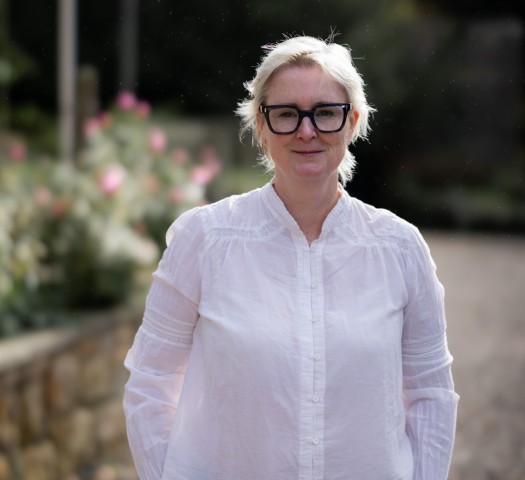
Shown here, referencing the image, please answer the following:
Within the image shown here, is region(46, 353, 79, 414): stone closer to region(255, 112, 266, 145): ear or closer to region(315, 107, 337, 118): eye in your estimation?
region(255, 112, 266, 145): ear

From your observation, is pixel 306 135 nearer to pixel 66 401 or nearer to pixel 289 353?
pixel 289 353

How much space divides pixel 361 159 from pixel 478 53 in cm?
373

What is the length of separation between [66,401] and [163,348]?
2.81m

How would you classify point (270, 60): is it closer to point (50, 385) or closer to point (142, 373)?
point (142, 373)

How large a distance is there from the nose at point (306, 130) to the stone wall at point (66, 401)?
255 centimetres

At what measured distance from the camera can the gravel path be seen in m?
5.85

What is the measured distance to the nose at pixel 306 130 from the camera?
219 cm

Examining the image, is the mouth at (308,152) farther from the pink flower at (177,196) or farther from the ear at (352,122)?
the pink flower at (177,196)

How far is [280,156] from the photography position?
224cm

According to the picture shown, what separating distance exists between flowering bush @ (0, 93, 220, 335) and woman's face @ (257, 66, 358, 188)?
3.02 metres

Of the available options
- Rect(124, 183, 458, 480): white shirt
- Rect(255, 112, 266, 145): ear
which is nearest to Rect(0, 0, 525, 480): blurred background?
Rect(255, 112, 266, 145): ear

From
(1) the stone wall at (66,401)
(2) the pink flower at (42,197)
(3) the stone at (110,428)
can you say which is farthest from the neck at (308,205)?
(2) the pink flower at (42,197)

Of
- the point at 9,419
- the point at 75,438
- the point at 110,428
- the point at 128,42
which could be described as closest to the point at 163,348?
the point at 9,419

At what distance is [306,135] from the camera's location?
2186mm
